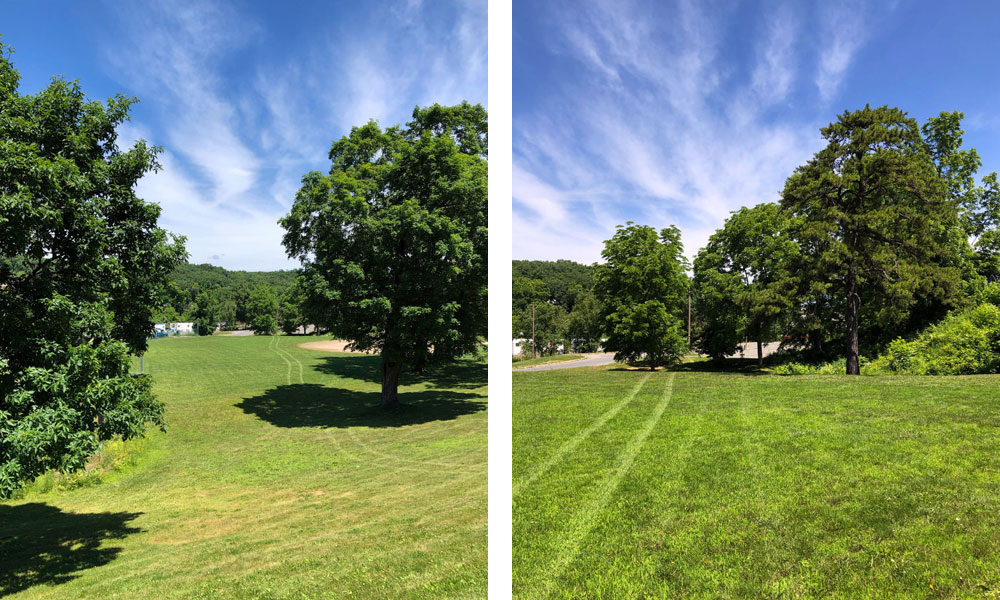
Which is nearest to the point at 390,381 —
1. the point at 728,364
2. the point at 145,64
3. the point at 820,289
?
the point at 145,64

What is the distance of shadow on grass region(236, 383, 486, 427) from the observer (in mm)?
10312

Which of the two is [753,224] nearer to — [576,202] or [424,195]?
[424,195]

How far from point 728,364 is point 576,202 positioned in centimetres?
1473

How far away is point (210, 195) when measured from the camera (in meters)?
9.09

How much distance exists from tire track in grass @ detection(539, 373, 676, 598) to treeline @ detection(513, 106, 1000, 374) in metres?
4.15

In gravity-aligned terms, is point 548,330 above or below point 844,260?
below

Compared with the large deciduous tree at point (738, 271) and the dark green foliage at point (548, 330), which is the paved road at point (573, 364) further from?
the dark green foliage at point (548, 330)

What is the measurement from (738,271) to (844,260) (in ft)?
16.4

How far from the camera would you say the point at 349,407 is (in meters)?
12.0

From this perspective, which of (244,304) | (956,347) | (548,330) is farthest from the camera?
(244,304)

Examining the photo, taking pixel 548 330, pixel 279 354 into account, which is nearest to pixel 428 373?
pixel 279 354

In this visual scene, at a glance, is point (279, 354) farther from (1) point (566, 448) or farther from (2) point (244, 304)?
(1) point (566, 448)

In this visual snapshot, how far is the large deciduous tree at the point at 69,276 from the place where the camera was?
3898 millimetres

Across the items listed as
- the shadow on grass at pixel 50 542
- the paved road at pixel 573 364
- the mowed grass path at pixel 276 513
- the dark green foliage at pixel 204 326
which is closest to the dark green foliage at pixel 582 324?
the paved road at pixel 573 364
